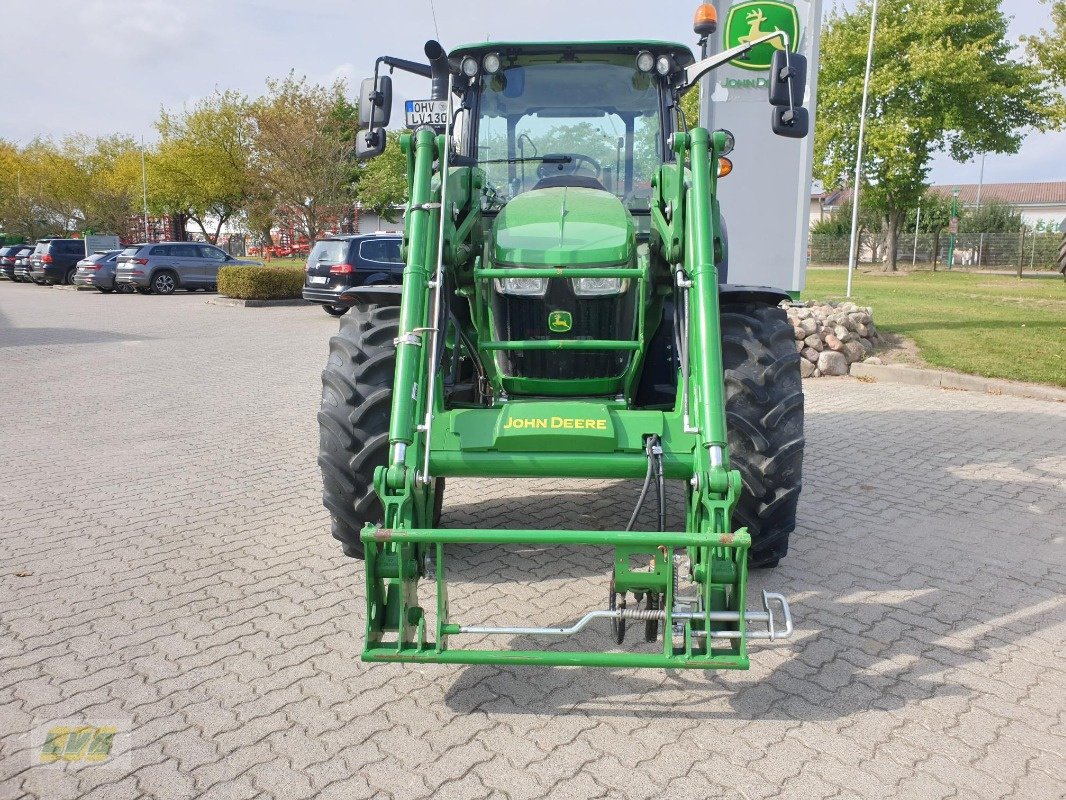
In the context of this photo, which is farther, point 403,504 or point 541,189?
point 541,189

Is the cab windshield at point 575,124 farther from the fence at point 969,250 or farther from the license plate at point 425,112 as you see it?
the fence at point 969,250

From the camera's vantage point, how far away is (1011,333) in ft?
44.5

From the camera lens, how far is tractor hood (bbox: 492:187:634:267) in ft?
13.9

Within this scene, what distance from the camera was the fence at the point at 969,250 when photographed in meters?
38.6

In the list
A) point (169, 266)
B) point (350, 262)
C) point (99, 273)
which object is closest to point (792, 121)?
point (350, 262)

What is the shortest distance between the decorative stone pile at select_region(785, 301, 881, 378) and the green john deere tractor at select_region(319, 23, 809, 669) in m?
6.84

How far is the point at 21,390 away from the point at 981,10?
35.9 m

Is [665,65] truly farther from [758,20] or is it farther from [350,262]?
[350,262]

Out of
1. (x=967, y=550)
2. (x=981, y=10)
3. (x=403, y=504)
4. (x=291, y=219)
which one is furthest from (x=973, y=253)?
(x=403, y=504)

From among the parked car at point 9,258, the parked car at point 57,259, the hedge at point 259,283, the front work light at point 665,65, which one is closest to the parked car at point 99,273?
the parked car at point 57,259

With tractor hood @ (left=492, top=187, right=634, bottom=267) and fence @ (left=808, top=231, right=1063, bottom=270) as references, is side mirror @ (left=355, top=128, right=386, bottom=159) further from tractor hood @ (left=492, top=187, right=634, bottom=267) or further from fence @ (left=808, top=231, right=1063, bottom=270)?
fence @ (left=808, top=231, right=1063, bottom=270)

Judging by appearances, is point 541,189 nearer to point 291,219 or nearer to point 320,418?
point 320,418

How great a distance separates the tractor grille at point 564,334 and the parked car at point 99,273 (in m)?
26.1

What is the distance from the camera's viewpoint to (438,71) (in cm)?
491
